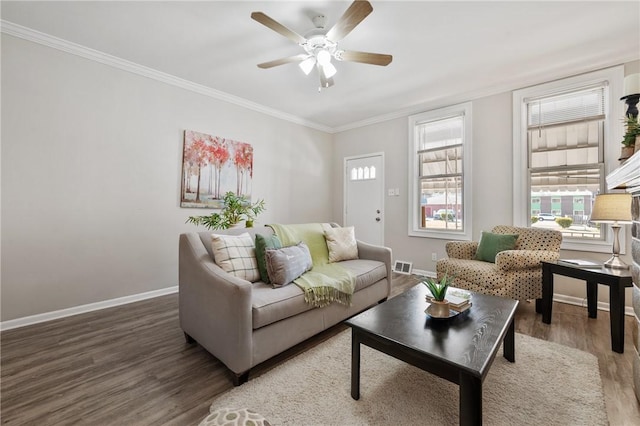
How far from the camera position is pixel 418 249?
425cm

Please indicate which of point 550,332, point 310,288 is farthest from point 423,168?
point 310,288

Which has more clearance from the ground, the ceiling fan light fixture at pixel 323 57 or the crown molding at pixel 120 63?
the crown molding at pixel 120 63

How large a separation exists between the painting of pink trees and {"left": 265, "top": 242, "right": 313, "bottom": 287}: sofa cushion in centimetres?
193

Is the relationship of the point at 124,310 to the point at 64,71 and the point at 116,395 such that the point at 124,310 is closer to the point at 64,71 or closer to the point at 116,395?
the point at 116,395

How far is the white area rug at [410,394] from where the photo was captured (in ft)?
4.41

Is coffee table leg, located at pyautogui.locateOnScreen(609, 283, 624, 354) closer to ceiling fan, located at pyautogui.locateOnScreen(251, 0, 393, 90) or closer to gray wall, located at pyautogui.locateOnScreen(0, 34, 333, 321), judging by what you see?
ceiling fan, located at pyautogui.locateOnScreen(251, 0, 393, 90)

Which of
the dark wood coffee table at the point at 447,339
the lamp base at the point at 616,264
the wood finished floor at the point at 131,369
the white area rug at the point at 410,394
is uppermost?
the lamp base at the point at 616,264

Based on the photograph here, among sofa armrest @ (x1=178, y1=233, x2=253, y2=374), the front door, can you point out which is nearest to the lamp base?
the front door

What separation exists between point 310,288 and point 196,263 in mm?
831

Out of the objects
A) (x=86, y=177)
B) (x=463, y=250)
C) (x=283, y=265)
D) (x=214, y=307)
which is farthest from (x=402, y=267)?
(x=86, y=177)

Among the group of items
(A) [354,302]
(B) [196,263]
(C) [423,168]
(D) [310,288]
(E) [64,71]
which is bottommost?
(A) [354,302]

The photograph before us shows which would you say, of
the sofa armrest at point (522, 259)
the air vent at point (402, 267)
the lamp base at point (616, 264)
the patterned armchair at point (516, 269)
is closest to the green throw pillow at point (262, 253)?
the patterned armchair at point (516, 269)

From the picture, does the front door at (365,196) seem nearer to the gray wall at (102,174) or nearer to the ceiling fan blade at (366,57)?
the gray wall at (102,174)

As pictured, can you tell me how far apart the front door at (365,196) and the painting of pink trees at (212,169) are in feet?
6.49
